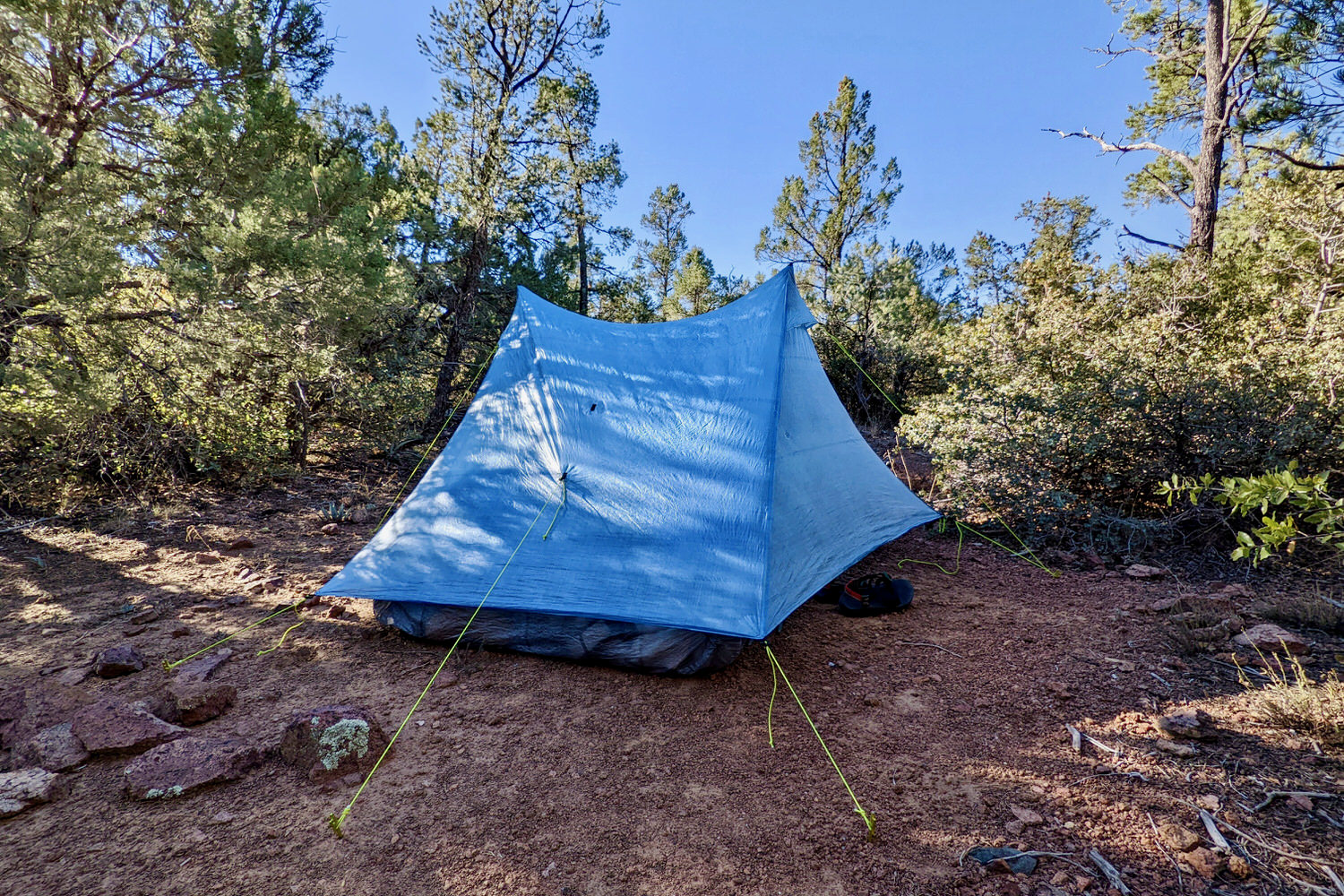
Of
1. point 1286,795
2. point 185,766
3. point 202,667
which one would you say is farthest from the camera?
point 202,667

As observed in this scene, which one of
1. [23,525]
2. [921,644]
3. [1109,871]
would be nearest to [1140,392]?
[921,644]

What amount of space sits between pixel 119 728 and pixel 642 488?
2524 millimetres

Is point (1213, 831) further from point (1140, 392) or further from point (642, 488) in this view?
point (1140, 392)

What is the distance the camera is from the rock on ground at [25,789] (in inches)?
72.5

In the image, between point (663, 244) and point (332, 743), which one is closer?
point (332, 743)

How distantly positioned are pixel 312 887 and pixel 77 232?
15.2ft

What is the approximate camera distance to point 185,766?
2.05 metres

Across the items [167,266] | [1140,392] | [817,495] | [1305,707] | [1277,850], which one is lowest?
[1277,850]

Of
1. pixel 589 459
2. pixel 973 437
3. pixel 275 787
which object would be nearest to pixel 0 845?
pixel 275 787

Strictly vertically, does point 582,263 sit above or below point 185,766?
above

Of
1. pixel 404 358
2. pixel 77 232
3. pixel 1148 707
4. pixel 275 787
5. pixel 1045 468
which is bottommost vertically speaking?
pixel 275 787

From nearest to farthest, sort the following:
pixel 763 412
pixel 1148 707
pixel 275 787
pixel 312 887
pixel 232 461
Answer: pixel 312 887, pixel 275 787, pixel 1148 707, pixel 763 412, pixel 232 461

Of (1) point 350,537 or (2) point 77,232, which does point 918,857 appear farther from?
(2) point 77,232

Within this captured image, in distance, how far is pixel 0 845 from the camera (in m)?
1.72
